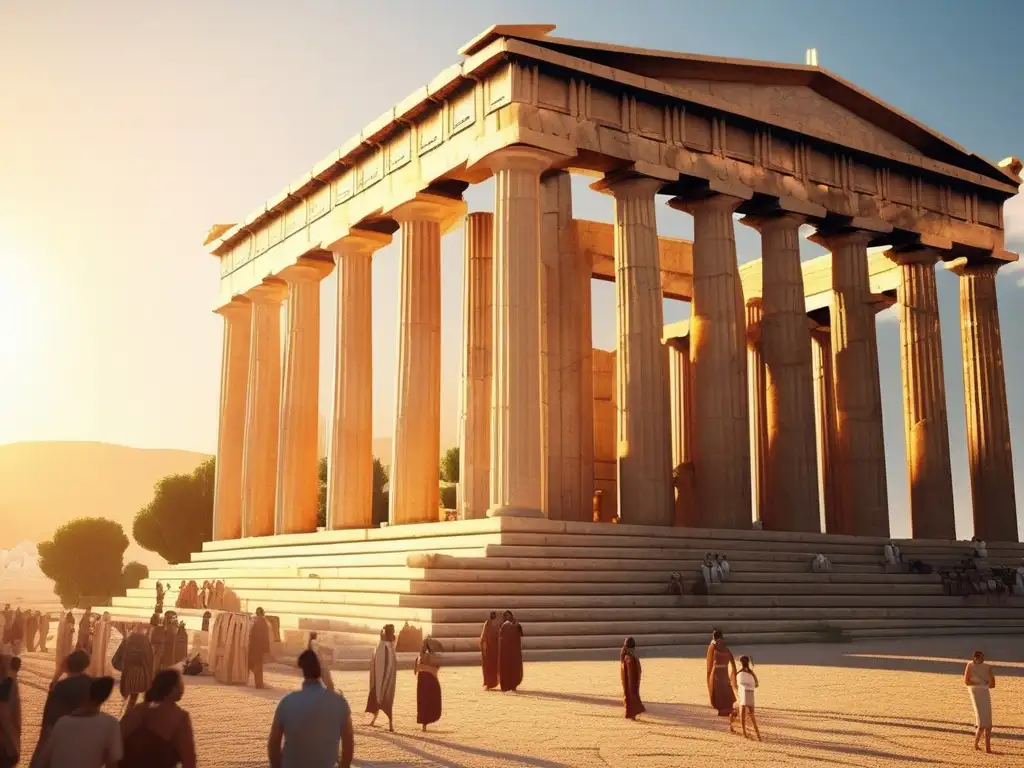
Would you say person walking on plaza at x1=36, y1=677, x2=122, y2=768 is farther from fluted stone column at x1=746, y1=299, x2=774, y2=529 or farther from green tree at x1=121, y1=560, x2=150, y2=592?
green tree at x1=121, y1=560, x2=150, y2=592

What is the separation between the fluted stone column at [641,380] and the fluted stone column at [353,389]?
1032cm

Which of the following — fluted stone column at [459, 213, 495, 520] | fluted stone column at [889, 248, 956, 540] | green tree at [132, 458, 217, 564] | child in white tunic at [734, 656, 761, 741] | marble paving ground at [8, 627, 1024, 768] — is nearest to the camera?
marble paving ground at [8, 627, 1024, 768]

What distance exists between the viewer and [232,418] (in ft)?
184

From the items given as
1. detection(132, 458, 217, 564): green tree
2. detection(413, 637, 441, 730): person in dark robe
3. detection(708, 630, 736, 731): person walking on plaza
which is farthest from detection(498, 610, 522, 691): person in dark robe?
detection(132, 458, 217, 564): green tree

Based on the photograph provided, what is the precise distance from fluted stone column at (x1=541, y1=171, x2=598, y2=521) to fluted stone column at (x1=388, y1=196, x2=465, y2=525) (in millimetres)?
3671

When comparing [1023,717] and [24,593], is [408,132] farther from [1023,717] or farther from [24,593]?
[24,593]

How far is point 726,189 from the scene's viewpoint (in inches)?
1603

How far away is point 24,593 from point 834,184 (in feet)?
431

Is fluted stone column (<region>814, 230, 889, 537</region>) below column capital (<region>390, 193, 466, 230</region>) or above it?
below

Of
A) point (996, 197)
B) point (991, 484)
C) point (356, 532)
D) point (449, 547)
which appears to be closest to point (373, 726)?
point (449, 547)

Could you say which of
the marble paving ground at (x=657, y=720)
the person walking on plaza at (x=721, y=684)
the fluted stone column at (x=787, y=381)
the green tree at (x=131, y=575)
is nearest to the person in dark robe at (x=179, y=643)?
the marble paving ground at (x=657, y=720)

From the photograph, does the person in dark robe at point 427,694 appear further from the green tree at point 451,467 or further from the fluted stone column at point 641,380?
the green tree at point 451,467

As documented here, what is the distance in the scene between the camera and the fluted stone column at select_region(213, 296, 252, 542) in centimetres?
5541

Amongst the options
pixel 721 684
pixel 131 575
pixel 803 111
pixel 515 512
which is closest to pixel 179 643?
pixel 721 684
